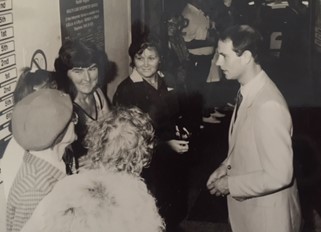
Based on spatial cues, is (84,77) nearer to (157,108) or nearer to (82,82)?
(82,82)

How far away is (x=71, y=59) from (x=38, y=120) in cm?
14

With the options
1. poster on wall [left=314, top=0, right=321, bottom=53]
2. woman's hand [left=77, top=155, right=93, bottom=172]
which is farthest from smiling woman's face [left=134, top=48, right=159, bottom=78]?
poster on wall [left=314, top=0, right=321, bottom=53]

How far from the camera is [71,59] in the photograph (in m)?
0.89

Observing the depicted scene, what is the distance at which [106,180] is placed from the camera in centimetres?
91

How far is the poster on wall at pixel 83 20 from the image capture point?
0.87m

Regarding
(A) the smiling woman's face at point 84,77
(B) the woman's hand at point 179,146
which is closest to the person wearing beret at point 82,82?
(A) the smiling woman's face at point 84,77

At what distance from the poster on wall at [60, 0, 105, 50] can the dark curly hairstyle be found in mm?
14

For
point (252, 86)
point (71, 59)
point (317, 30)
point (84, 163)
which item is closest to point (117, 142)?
point (84, 163)

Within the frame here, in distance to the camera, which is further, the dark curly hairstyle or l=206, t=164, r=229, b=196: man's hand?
l=206, t=164, r=229, b=196: man's hand

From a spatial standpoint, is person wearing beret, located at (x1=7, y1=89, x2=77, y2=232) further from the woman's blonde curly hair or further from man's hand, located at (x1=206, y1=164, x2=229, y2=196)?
man's hand, located at (x1=206, y1=164, x2=229, y2=196)

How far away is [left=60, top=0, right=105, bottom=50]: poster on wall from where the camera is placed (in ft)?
2.87

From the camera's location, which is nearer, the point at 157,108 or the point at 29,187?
the point at 29,187

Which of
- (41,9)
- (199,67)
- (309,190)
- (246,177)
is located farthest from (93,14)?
(309,190)

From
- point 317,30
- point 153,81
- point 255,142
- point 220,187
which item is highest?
point 317,30
